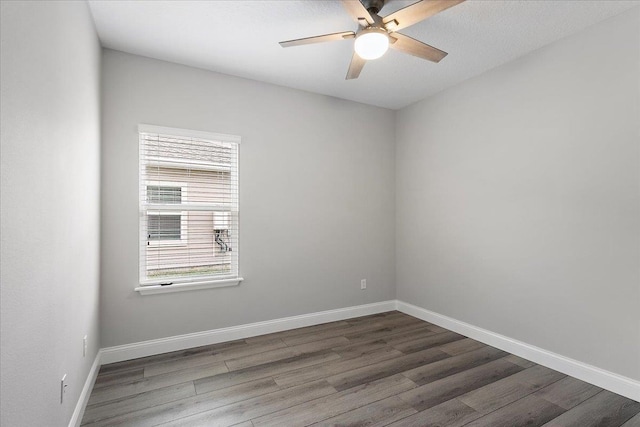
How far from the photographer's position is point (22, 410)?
1.14m

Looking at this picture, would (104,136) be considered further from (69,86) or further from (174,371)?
(174,371)

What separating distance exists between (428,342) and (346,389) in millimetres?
1262

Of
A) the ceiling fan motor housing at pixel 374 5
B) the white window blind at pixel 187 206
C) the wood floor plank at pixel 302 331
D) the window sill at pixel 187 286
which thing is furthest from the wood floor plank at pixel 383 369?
the ceiling fan motor housing at pixel 374 5

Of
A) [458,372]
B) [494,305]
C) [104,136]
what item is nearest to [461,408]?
[458,372]

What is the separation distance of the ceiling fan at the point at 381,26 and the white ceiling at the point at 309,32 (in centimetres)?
25

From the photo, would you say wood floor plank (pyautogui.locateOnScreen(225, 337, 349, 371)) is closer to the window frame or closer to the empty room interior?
the empty room interior

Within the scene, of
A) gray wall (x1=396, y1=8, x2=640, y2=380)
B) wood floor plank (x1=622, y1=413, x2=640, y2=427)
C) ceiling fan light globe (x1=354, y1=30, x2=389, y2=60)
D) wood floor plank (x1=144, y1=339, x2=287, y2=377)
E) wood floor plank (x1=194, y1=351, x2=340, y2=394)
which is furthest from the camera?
wood floor plank (x1=144, y1=339, x2=287, y2=377)

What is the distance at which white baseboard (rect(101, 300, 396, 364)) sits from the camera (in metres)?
2.81

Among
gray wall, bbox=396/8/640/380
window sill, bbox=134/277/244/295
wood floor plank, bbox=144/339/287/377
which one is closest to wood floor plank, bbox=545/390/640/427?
gray wall, bbox=396/8/640/380

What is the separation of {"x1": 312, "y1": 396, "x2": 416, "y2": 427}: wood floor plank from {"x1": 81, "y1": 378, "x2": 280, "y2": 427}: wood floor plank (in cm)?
58

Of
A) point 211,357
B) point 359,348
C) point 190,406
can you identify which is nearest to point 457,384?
point 359,348

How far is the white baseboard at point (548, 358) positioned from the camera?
226cm

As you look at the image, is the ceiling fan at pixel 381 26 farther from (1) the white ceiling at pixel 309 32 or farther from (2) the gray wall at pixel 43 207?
(2) the gray wall at pixel 43 207

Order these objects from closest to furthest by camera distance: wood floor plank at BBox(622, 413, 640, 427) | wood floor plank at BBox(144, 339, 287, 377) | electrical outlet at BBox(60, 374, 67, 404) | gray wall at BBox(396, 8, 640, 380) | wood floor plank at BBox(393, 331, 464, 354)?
electrical outlet at BBox(60, 374, 67, 404), wood floor plank at BBox(622, 413, 640, 427), gray wall at BBox(396, 8, 640, 380), wood floor plank at BBox(144, 339, 287, 377), wood floor plank at BBox(393, 331, 464, 354)
